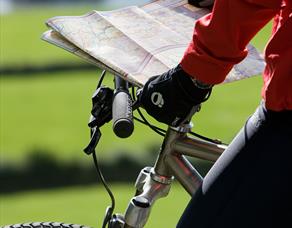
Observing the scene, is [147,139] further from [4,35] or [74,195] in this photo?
[4,35]

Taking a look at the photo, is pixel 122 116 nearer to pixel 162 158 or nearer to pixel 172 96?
pixel 172 96

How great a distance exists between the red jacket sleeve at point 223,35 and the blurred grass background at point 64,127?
396 centimetres

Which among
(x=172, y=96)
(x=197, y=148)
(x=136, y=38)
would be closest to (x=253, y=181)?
(x=172, y=96)

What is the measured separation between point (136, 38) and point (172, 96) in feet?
1.11

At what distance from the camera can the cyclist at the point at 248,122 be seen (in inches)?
99.7

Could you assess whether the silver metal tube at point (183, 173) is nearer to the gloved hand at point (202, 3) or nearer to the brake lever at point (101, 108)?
the brake lever at point (101, 108)

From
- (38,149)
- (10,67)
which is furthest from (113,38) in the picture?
(10,67)

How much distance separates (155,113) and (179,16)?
42 cm

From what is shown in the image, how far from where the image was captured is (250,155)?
8.47 ft

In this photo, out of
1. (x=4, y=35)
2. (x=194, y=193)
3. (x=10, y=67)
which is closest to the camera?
(x=194, y=193)

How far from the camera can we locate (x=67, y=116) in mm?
10805

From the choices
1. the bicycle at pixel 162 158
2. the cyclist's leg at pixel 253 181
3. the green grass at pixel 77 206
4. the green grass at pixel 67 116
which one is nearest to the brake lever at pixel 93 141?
the bicycle at pixel 162 158

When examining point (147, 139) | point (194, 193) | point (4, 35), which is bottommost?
point (4, 35)

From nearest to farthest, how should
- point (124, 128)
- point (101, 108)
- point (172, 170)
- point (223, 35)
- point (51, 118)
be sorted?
point (223, 35), point (124, 128), point (101, 108), point (172, 170), point (51, 118)
